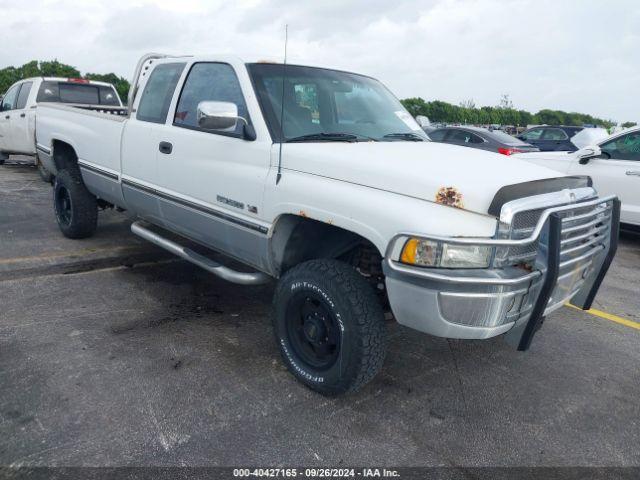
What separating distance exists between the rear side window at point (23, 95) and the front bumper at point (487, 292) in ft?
33.6

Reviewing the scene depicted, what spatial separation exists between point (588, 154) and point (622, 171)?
1.62 ft

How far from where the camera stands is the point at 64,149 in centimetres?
591

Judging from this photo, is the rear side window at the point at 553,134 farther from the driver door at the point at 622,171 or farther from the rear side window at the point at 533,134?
the driver door at the point at 622,171

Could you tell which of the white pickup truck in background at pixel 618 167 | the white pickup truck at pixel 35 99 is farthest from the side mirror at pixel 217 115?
the white pickup truck at pixel 35 99

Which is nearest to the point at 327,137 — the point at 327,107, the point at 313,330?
the point at 327,107

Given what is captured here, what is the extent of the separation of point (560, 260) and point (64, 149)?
5.32 meters

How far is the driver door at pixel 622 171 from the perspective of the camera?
6.88 meters

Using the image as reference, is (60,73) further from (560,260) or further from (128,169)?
(560,260)

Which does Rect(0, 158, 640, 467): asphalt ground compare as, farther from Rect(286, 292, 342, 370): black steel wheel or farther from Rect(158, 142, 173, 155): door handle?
Rect(158, 142, 173, 155): door handle

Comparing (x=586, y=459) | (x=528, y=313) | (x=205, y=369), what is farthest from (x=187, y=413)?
(x=586, y=459)

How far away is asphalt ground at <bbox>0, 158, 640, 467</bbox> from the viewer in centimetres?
256

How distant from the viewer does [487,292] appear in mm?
2402

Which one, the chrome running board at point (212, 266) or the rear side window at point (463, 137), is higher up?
the rear side window at point (463, 137)

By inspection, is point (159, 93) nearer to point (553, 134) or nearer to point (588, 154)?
point (588, 154)
